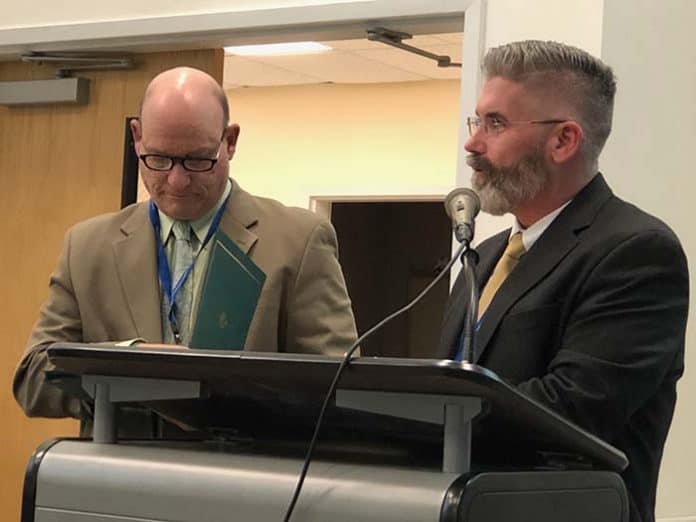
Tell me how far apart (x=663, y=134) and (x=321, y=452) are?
2.12m

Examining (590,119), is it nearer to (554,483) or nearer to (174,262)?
(174,262)

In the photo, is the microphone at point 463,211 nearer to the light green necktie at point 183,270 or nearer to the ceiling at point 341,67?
the light green necktie at point 183,270

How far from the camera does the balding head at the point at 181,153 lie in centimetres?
201

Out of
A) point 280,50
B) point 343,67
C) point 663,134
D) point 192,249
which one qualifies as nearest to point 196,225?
point 192,249

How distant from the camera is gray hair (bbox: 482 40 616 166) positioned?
6.40ft

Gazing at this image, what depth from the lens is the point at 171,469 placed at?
47.1 inches

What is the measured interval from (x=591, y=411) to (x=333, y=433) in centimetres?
40

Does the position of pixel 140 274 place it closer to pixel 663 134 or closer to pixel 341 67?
pixel 663 134

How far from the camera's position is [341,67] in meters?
6.96

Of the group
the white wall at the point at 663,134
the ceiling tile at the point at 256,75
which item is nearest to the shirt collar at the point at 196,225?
the white wall at the point at 663,134

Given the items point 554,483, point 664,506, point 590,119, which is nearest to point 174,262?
point 590,119

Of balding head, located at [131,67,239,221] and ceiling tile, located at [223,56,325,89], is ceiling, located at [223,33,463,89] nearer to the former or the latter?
ceiling tile, located at [223,56,325,89]

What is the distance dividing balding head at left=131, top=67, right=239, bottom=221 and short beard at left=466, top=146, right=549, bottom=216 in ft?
1.43

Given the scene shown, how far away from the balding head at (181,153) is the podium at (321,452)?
696 millimetres
